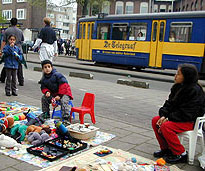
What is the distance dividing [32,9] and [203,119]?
57916 mm

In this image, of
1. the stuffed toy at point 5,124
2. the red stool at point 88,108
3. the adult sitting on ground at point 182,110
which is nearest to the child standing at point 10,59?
the red stool at point 88,108

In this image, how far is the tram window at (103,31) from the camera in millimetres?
18734

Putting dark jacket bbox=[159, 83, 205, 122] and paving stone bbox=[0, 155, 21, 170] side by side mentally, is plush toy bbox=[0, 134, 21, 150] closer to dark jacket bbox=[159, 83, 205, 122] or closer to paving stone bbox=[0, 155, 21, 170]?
paving stone bbox=[0, 155, 21, 170]

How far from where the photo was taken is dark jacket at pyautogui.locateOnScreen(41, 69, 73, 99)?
559cm

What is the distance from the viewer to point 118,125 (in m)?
5.67

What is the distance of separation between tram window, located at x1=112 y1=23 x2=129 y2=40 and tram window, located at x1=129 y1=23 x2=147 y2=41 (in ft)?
1.33

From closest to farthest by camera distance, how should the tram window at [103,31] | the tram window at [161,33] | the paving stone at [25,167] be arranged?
the paving stone at [25,167]
the tram window at [161,33]
the tram window at [103,31]

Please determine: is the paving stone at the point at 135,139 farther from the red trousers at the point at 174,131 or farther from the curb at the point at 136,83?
the curb at the point at 136,83

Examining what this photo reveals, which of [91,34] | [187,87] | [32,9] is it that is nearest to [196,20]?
[91,34]

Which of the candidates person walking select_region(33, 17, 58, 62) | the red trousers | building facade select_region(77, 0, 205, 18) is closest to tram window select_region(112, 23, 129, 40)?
person walking select_region(33, 17, 58, 62)

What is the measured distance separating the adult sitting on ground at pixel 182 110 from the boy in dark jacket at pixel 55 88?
213 centimetres

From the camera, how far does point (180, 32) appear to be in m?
15.2

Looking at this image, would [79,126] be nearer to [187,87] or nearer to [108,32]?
[187,87]

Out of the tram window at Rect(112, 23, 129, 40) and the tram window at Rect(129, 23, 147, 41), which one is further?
the tram window at Rect(112, 23, 129, 40)
